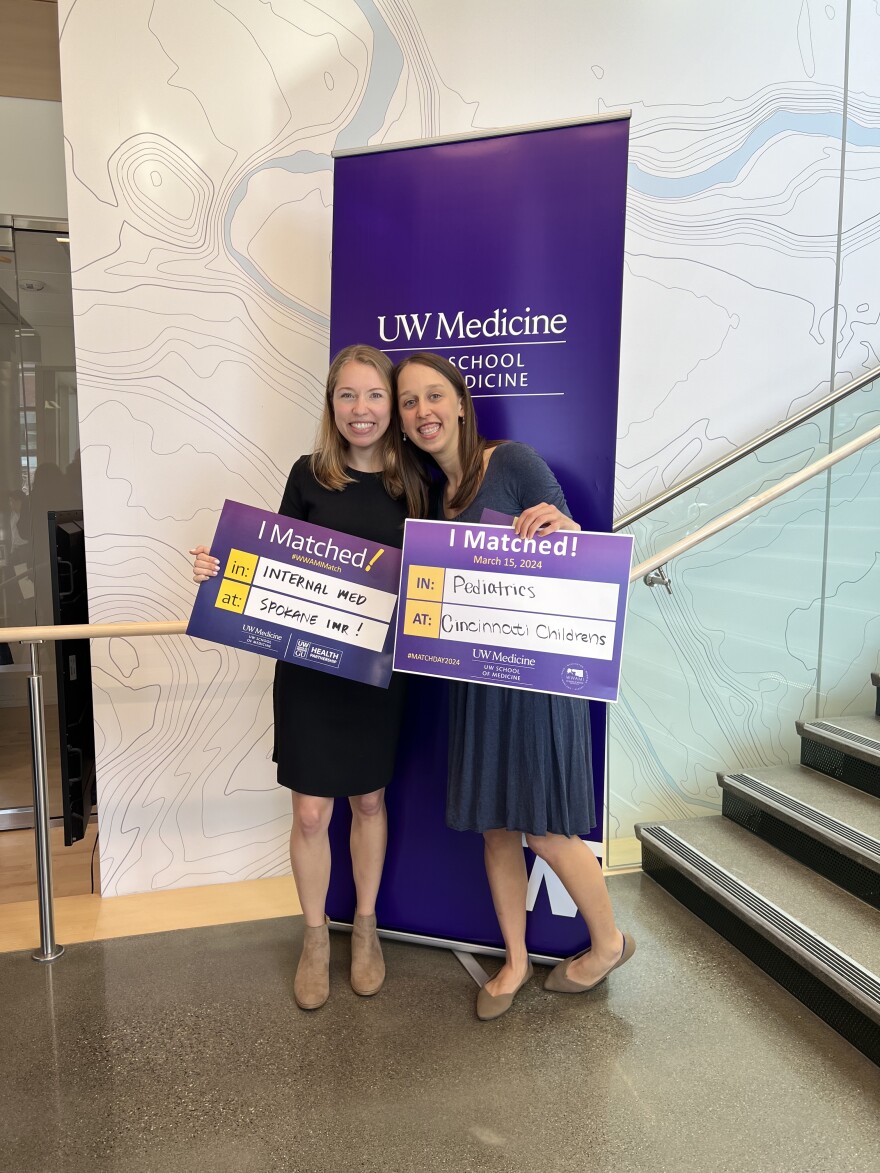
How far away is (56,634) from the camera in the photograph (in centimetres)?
223

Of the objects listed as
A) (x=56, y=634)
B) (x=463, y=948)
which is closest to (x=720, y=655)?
(x=463, y=948)

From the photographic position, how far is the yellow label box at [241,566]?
1.98 m

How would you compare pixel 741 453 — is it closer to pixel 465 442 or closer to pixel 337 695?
pixel 465 442

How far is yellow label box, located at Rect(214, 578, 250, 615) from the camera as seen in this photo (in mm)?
1989

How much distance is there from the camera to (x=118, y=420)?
2611 millimetres

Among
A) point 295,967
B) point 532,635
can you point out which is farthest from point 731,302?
point 295,967

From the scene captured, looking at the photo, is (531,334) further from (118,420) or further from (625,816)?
(625,816)

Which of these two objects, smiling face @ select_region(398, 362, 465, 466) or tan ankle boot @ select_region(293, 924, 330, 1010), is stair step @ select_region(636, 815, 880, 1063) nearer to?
tan ankle boot @ select_region(293, 924, 330, 1010)

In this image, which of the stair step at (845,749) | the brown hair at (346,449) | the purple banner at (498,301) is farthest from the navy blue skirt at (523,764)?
the stair step at (845,749)

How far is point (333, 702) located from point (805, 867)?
5.40 feet

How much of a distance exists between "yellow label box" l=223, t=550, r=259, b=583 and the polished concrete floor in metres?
1.19

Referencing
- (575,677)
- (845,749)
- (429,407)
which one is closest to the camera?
(575,677)

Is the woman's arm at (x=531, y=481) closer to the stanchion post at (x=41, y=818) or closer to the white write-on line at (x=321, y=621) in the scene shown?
the white write-on line at (x=321, y=621)

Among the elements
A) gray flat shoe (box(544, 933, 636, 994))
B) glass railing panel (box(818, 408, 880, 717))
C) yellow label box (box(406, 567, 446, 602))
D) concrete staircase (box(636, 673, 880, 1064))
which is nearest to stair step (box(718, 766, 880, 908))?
concrete staircase (box(636, 673, 880, 1064))
